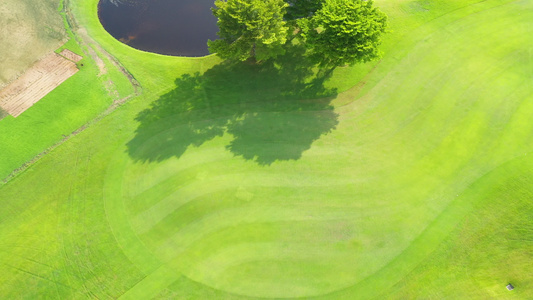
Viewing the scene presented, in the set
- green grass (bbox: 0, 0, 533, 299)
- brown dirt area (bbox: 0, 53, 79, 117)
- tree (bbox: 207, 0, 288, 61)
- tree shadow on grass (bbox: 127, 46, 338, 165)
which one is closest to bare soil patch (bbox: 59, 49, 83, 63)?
brown dirt area (bbox: 0, 53, 79, 117)

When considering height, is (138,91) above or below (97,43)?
below

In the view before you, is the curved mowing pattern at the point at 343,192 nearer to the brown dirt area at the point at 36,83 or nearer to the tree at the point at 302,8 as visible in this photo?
the tree at the point at 302,8

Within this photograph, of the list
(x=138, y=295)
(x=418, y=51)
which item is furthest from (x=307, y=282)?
(x=418, y=51)

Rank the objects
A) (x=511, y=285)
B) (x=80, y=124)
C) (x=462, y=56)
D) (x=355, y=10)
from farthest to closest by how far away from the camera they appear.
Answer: (x=462, y=56)
(x=80, y=124)
(x=355, y=10)
(x=511, y=285)

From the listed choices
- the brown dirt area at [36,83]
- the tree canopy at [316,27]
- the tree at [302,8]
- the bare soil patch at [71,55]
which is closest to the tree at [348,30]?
the tree canopy at [316,27]

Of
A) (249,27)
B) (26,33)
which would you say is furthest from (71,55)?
(249,27)

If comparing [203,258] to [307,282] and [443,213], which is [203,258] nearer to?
[307,282]

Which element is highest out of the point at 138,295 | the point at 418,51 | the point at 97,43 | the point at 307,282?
the point at 97,43
